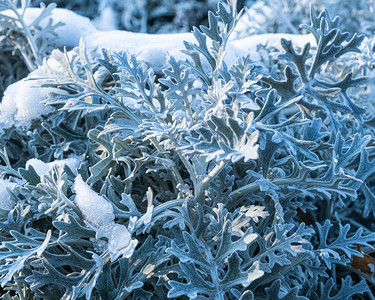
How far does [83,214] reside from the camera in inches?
34.3

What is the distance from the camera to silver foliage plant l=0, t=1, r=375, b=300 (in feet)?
2.63

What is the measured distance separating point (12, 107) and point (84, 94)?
1.19 ft

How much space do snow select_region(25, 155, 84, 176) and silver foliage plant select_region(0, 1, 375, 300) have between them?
0.03m

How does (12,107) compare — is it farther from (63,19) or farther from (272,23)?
(272,23)

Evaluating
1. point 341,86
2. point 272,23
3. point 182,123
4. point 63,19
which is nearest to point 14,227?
point 182,123

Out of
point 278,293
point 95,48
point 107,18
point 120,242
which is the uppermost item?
point 95,48

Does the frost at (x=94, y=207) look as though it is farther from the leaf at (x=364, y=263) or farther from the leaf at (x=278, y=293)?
the leaf at (x=364, y=263)

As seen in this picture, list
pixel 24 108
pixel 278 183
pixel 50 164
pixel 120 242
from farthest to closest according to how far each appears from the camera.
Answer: pixel 24 108 → pixel 50 164 → pixel 278 183 → pixel 120 242

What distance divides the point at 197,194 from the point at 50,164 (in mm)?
360

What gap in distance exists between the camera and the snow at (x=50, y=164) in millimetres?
1016

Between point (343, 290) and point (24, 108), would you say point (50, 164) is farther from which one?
point (343, 290)

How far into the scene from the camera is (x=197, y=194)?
93 centimetres

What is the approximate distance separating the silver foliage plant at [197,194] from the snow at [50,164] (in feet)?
0.11

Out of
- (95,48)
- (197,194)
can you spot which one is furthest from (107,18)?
(197,194)
